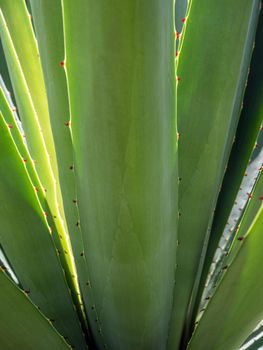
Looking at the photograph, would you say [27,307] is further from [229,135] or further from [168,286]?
[229,135]

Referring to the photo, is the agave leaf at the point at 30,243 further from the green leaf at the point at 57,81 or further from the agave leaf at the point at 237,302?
the agave leaf at the point at 237,302

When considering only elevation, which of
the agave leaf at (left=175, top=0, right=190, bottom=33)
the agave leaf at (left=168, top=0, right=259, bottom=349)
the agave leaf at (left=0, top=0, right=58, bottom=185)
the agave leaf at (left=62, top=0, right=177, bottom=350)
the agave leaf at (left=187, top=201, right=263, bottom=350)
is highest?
the agave leaf at (left=175, top=0, right=190, bottom=33)

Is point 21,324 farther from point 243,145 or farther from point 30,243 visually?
point 243,145

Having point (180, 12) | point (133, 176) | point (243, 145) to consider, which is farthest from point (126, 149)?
point (180, 12)

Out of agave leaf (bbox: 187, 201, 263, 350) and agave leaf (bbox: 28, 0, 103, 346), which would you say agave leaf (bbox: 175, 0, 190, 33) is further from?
agave leaf (bbox: 187, 201, 263, 350)

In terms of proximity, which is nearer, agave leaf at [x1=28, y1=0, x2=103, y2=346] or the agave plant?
the agave plant

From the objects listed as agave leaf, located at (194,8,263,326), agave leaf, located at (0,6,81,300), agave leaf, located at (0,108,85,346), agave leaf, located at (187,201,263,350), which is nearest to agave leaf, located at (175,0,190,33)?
agave leaf, located at (194,8,263,326)

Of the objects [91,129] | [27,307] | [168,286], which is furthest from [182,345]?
[91,129]
